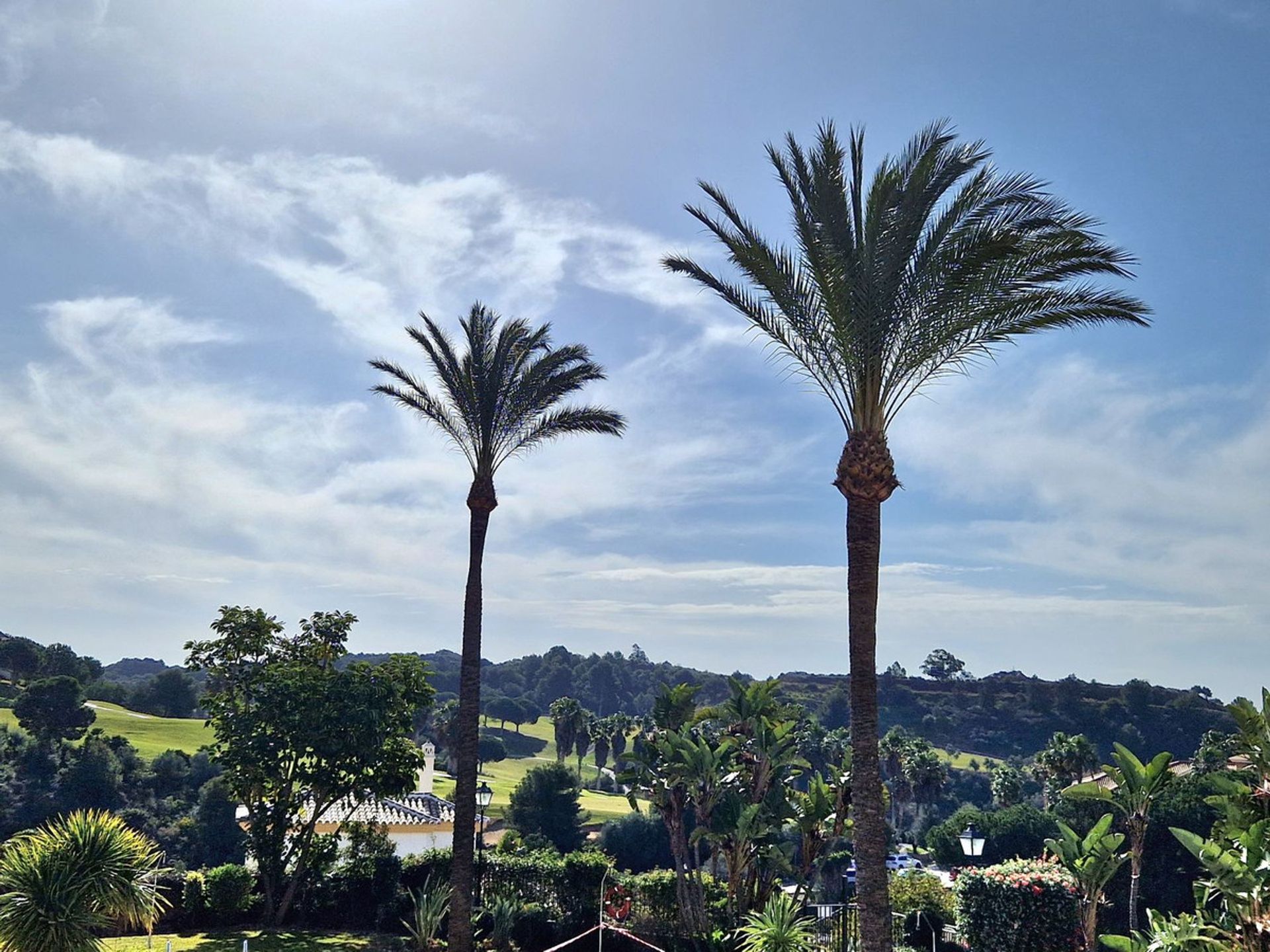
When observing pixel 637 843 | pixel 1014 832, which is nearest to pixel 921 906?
pixel 1014 832

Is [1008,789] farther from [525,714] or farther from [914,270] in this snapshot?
[525,714]

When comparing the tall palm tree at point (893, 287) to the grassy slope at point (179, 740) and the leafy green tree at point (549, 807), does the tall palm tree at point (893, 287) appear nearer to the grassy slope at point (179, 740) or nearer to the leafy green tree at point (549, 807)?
the leafy green tree at point (549, 807)

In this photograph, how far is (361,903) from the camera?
22.1m

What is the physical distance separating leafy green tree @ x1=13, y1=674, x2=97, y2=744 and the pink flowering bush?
69584 millimetres

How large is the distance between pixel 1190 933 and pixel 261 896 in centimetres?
2053

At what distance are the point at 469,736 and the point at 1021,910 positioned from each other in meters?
12.3

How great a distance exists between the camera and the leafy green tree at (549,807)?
171 ft

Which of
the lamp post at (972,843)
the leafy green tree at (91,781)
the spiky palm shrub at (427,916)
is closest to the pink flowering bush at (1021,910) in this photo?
the lamp post at (972,843)

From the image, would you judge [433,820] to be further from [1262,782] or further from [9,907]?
[1262,782]

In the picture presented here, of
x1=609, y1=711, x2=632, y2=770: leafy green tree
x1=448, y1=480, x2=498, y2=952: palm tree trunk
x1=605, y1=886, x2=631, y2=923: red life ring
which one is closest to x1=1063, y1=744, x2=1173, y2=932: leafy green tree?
x1=605, y1=886, x2=631, y2=923: red life ring

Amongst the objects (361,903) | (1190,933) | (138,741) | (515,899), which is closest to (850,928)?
(515,899)

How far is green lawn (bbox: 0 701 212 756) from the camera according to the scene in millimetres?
72500

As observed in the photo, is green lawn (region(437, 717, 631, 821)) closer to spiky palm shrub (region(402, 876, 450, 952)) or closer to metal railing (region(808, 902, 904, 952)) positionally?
spiky palm shrub (region(402, 876, 450, 952))

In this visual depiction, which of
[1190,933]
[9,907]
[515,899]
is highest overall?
Result: [1190,933]
